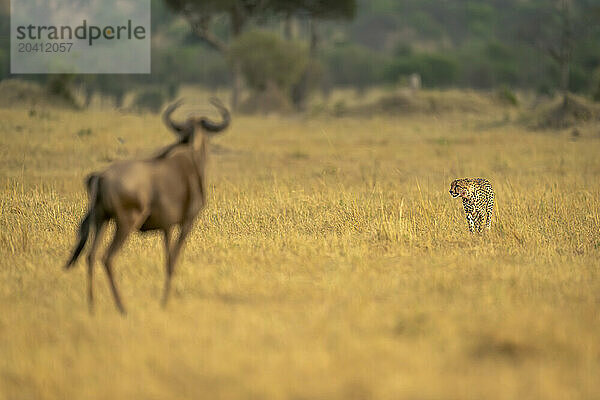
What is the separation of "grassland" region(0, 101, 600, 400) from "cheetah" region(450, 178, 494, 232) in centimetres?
21

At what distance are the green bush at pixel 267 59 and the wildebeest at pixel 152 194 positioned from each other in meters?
26.1

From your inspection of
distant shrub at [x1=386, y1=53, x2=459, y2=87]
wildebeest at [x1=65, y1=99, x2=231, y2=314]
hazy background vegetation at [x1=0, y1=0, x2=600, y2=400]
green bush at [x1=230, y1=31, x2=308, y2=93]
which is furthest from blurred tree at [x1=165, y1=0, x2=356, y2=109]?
wildebeest at [x1=65, y1=99, x2=231, y2=314]

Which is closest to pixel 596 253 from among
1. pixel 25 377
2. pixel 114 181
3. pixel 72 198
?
pixel 114 181

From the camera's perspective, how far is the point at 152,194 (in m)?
5.60

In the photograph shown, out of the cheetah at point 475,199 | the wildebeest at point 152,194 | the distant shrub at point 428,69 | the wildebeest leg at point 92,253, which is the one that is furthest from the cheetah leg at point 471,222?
the distant shrub at point 428,69

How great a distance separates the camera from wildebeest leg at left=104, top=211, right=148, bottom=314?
17.8ft

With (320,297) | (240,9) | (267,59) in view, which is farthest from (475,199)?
(240,9)

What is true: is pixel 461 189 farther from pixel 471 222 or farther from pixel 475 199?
pixel 471 222

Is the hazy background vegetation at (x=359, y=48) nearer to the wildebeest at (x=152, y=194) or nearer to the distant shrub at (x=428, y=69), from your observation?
the distant shrub at (x=428, y=69)

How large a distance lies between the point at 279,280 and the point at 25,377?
2.49 metres

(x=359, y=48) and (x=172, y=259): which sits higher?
(x=359, y=48)

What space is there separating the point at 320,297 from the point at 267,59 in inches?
1043

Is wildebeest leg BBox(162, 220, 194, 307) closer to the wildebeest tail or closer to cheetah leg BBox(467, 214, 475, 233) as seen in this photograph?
the wildebeest tail

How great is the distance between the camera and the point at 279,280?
653 cm
